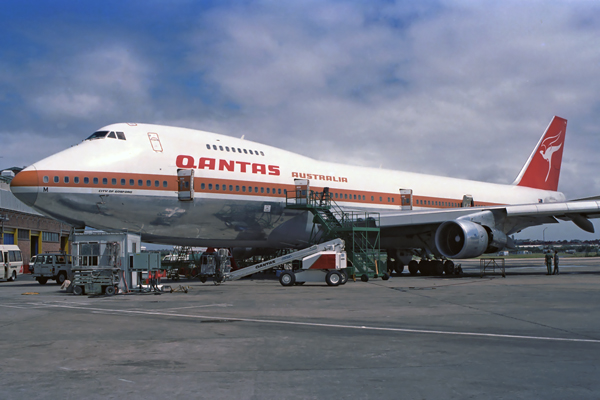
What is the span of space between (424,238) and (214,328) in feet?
60.4

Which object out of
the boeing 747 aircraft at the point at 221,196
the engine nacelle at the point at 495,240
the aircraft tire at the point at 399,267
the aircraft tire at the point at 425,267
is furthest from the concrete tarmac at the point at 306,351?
the aircraft tire at the point at 399,267

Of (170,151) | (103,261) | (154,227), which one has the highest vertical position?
(170,151)

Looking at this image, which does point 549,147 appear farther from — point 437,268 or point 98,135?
point 98,135

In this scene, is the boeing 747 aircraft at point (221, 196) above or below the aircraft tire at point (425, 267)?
above

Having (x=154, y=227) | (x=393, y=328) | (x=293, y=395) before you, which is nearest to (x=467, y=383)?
(x=293, y=395)

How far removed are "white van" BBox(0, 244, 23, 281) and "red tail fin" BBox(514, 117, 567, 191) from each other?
108ft

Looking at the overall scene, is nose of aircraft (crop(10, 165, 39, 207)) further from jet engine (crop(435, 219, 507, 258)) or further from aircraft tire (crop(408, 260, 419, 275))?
aircraft tire (crop(408, 260, 419, 275))

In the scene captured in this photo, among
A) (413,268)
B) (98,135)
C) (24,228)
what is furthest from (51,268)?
(24,228)

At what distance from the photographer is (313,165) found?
23078 mm

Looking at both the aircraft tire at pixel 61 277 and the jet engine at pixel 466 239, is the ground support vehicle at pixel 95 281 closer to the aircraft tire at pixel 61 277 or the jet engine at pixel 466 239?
the aircraft tire at pixel 61 277

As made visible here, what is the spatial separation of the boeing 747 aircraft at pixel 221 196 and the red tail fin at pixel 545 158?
9.30 m

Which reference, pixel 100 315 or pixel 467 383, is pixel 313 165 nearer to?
pixel 100 315

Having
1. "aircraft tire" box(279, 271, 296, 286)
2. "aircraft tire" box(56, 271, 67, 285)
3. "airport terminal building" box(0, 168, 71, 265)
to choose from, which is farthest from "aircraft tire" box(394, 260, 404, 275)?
"airport terminal building" box(0, 168, 71, 265)

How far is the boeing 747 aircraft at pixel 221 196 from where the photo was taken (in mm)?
16953
